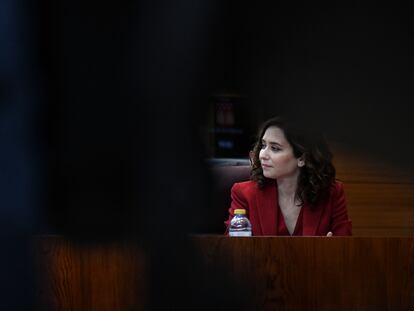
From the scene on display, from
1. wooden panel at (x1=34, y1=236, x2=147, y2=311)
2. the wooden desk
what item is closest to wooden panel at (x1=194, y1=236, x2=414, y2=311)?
the wooden desk

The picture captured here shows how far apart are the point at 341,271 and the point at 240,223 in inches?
26.1

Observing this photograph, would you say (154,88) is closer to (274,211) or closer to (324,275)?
(324,275)

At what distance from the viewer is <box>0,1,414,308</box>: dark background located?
44cm

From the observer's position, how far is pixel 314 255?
3.76 feet

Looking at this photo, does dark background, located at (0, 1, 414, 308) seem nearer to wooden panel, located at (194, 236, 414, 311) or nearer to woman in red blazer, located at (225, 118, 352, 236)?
wooden panel, located at (194, 236, 414, 311)

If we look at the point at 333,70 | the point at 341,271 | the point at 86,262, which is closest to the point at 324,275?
the point at 341,271

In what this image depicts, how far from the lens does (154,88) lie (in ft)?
1.45

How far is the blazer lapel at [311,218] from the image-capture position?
5.89ft

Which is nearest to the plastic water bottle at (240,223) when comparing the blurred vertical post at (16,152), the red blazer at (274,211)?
the red blazer at (274,211)

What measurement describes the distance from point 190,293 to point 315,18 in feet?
0.70

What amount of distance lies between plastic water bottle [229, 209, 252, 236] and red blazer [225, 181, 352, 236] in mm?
21

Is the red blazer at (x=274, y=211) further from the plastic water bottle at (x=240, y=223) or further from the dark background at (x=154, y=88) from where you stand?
the dark background at (x=154, y=88)

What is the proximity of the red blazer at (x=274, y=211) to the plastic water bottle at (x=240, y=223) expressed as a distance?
21 millimetres

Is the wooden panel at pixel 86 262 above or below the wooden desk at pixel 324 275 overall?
above
